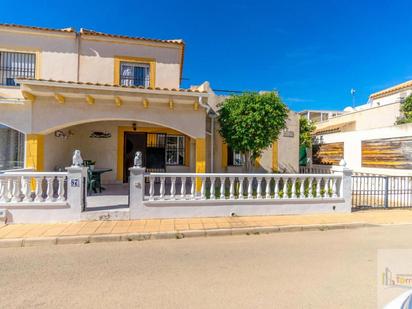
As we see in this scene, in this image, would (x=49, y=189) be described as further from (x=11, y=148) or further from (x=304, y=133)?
(x=304, y=133)

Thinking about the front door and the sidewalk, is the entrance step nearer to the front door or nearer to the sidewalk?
the sidewalk

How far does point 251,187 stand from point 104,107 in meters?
5.17

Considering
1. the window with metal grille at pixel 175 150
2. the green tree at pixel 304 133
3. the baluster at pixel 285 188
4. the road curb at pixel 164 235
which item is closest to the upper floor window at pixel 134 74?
the window with metal grille at pixel 175 150

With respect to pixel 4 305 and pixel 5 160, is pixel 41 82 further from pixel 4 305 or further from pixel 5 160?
pixel 4 305

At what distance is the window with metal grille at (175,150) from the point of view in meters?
11.8

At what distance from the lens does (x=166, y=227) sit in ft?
20.4

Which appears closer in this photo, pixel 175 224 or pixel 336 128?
pixel 175 224

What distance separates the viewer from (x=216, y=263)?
14.4 feet

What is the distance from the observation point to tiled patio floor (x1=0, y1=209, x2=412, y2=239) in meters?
5.76

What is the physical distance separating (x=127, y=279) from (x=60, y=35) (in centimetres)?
1038

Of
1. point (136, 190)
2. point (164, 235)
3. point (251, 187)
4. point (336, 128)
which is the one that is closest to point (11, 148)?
point (136, 190)

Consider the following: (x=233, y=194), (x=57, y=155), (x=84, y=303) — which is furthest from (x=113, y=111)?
(x=84, y=303)

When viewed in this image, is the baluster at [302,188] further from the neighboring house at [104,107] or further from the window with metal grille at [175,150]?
the window with metal grille at [175,150]

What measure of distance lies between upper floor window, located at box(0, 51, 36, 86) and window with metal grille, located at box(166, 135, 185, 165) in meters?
6.09
